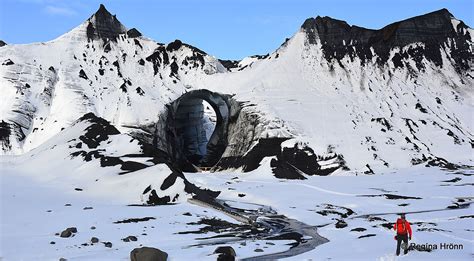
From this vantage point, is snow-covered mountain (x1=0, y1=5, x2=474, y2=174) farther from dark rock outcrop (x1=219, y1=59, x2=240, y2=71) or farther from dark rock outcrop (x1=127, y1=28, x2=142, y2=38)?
dark rock outcrop (x1=219, y1=59, x2=240, y2=71)

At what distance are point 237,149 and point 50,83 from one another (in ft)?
129

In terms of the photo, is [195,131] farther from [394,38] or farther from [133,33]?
[394,38]

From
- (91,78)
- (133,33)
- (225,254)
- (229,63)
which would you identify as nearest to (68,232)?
(225,254)

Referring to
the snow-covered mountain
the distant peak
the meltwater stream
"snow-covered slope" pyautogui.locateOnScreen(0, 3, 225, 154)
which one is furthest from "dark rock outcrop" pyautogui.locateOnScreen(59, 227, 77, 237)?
the distant peak

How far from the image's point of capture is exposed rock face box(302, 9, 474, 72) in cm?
11650

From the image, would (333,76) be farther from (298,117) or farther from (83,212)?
(83,212)

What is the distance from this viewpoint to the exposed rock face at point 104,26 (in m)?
118

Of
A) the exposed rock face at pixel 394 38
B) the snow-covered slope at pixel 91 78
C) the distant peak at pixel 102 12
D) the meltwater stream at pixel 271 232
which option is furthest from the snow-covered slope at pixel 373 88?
the meltwater stream at pixel 271 232

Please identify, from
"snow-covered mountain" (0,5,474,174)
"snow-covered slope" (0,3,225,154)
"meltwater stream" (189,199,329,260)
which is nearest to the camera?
"meltwater stream" (189,199,329,260)

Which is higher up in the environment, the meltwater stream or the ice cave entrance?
the ice cave entrance

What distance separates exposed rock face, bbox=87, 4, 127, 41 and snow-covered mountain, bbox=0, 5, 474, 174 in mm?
269

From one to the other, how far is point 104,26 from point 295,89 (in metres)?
46.6

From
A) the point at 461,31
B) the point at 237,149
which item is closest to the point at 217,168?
the point at 237,149

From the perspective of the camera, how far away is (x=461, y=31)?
127 metres
